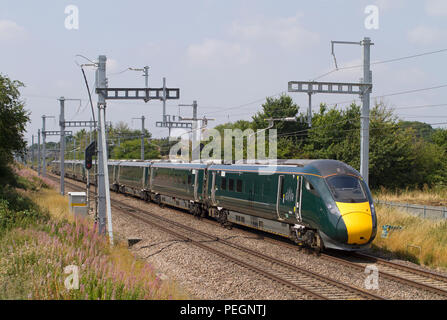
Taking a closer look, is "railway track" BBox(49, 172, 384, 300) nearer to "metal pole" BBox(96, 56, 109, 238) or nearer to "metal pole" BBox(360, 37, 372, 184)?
"metal pole" BBox(96, 56, 109, 238)

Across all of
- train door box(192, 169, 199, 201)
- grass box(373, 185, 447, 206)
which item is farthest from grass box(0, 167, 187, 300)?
grass box(373, 185, 447, 206)

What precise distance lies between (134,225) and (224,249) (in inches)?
272

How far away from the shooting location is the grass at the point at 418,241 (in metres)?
13.8

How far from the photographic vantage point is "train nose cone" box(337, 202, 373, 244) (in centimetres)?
1280

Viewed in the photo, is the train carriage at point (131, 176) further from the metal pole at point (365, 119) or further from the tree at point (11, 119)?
the metal pole at point (365, 119)

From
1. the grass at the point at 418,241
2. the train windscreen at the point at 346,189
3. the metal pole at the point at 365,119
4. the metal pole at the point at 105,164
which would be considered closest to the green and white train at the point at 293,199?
the train windscreen at the point at 346,189

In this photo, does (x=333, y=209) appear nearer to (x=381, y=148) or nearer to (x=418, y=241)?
(x=418, y=241)

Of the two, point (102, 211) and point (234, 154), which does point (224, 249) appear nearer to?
point (102, 211)

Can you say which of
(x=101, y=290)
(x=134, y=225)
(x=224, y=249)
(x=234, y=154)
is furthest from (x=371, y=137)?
(x=101, y=290)

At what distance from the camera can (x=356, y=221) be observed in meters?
12.9

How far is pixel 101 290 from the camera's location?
773cm

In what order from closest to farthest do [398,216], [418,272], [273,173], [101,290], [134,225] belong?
[101,290] < [418,272] < [273,173] < [398,216] < [134,225]

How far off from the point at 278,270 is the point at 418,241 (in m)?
5.31

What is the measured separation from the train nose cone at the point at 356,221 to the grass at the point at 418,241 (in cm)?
221
